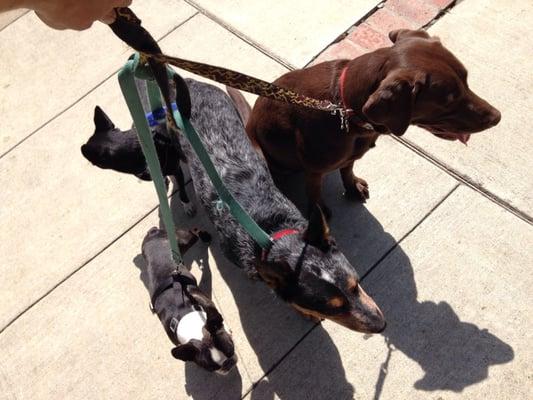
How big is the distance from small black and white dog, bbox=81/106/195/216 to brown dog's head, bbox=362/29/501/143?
1830 millimetres

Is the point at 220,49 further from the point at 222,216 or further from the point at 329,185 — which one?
the point at 222,216

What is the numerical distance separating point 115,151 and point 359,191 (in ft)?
6.88

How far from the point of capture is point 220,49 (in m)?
5.53

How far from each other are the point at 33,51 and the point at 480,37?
4959 millimetres

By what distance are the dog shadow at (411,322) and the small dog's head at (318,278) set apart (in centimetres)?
64

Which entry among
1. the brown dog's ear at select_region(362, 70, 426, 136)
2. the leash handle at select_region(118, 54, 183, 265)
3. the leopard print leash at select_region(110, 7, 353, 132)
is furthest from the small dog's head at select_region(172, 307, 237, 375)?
the brown dog's ear at select_region(362, 70, 426, 136)

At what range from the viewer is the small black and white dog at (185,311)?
137 inches

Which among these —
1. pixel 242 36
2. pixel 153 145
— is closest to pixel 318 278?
pixel 153 145

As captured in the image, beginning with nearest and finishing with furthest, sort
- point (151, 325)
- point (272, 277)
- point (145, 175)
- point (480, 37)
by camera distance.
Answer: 1. point (272, 277)
2. point (151, 325)
3. point (145, 175)
4. point (480, 37)

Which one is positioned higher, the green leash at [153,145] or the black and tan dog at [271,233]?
the green leash at [153,145]

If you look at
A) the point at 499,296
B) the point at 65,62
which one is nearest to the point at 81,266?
the point at 65,62

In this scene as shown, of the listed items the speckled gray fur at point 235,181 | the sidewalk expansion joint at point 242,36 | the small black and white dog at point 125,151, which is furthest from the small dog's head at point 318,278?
the sidewalk expansion joint at point 242,36

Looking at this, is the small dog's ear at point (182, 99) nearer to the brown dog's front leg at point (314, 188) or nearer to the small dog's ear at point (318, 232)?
the small dog's ear at point (318, 232)

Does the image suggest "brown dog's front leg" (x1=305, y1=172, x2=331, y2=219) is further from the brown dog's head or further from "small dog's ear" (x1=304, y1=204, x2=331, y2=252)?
the brown dog's head
